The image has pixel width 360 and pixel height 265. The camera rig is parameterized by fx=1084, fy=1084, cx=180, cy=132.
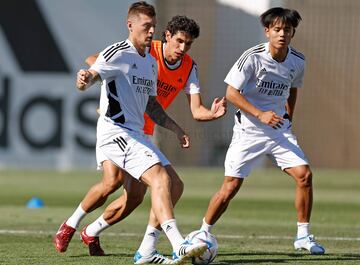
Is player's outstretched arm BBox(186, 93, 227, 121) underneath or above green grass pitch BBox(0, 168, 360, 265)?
above

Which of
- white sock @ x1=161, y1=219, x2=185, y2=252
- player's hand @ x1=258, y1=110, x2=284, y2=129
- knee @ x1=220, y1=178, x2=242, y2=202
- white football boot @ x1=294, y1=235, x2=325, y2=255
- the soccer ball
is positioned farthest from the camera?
knee @ x1=220, y1=178, x2=242, y2=202

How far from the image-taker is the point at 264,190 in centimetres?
2225

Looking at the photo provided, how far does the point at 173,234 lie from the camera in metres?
9.05

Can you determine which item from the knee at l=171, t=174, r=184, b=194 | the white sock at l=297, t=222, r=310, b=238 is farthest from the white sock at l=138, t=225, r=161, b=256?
the white sock at l=297, t=222, r=310, b=238

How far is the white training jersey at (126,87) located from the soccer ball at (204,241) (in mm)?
1359

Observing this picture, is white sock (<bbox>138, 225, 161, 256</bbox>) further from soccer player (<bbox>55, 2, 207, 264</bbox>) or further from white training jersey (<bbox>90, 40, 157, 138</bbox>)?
white training jersey (<bbox>90, 40, 157, 138</bbox>)

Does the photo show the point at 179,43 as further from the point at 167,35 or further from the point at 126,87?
the point at 126,87

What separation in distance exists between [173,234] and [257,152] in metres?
2.74

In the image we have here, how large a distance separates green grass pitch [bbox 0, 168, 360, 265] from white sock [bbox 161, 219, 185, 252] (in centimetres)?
76

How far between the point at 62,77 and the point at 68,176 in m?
3.01

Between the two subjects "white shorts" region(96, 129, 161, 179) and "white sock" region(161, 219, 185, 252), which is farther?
"white shorts" region(96, 129, 161, 179)

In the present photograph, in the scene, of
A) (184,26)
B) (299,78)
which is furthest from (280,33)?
(184,26)

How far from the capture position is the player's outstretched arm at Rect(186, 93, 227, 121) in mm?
9711

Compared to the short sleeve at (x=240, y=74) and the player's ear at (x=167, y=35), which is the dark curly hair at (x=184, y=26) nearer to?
the player's ear at (x=167, y=35)
